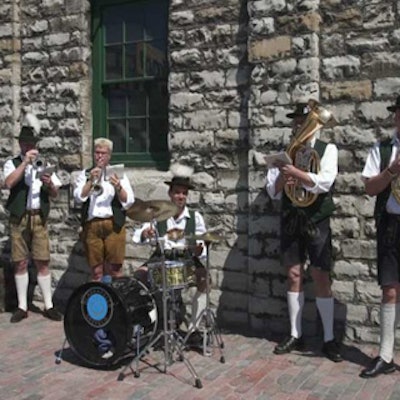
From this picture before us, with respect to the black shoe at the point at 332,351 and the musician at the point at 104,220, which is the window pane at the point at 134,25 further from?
the black shoe at the point at 332,351

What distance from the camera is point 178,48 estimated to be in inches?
244

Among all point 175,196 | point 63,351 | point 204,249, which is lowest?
point 63,351

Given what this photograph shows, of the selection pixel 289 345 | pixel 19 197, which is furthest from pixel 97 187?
pixel 289 345

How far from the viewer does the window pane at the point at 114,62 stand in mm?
6859

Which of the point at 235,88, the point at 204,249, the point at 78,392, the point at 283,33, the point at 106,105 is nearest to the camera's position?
the point at 78,392

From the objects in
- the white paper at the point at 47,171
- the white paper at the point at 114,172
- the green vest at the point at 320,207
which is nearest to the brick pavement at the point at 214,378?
the green vest at the point at 320,207

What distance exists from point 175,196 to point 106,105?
7.91ft

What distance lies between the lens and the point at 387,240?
443 centimetres

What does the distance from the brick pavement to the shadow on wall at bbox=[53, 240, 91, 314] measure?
1539mm

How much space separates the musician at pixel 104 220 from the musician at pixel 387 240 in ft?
8.38

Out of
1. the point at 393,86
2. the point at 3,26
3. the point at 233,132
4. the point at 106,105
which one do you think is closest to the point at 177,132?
the point at 233,132

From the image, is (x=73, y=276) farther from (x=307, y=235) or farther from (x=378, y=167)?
(x=378, y=167)

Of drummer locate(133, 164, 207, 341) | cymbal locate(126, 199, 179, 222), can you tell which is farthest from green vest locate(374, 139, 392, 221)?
cymbal locate(126, 199, 179, 222)

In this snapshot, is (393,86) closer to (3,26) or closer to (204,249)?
(204,249)
